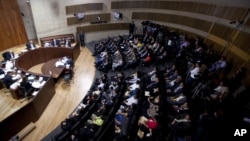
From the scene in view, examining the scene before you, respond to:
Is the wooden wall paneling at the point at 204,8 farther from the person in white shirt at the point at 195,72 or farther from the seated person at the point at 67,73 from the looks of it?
the seated person at the point at 67,73

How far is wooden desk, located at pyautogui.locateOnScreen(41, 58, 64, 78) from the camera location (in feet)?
26.0

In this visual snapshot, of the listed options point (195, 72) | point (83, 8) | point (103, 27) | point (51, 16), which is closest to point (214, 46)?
point (195, 72)

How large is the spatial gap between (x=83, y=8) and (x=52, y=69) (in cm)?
454

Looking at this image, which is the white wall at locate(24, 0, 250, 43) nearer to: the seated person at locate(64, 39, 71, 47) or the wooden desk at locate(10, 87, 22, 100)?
the seated person at locate(64, 39, 71, 47)

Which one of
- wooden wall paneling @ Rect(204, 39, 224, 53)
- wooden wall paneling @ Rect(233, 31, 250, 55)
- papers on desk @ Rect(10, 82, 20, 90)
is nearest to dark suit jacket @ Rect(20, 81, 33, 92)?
papers on desk @ Rect(10, 82, 20, 90)

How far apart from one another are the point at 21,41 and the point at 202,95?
1064 cm

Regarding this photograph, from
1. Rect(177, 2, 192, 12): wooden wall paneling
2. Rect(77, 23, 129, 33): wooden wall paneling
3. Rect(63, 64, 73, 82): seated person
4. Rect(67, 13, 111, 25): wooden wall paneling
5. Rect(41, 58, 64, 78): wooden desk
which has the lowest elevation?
Rect(41, 58, 64, 78): wooden desk

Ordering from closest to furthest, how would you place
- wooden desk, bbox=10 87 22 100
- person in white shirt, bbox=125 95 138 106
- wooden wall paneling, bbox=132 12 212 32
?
person in white shirt, bbox=125 95 138 106 < wooden desk, bbox=10 87 22 100 < wooden wall paneling, bbox=132 12 212 32

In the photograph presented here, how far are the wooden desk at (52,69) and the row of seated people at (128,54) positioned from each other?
5.95 feet

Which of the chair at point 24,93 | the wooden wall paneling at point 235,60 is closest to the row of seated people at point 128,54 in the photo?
the wooden wall paneling at point 235,60

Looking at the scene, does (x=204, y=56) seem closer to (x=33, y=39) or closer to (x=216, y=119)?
(x=216, y=119)

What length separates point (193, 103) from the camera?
523 centimetres

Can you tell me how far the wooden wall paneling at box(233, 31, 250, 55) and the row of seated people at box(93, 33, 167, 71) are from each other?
281cm

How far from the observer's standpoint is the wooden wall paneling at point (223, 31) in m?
7.16
